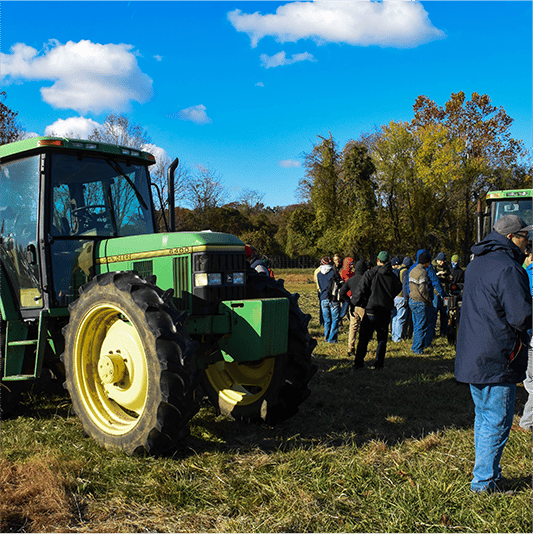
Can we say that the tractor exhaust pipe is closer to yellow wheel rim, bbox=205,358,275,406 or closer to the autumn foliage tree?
yellow wheel rim, bbox=205,358,275,406

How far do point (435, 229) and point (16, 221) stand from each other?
38.6 meters

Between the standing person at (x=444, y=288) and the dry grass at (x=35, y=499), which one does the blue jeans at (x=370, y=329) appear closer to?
the standing person at (x=444, y=288)

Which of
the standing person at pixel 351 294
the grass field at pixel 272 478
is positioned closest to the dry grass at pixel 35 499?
the grass field at pixel 272 478

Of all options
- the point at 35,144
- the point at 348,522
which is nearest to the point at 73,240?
the point at 35,144

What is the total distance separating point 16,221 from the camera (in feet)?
19.0

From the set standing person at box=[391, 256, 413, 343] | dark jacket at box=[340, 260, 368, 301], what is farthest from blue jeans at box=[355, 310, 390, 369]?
standing person at box=[391, 256, 413, 343]

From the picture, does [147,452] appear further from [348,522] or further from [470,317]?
[470,317]

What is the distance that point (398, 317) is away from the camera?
11.1m

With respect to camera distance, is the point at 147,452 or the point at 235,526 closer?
the point at 235,526

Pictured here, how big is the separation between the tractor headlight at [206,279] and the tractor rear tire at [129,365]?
50 cm

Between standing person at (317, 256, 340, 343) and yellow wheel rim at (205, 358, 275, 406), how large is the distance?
503 centimetres

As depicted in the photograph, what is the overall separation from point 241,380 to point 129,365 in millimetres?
1385

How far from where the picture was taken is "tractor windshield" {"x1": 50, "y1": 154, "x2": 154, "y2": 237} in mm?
5504

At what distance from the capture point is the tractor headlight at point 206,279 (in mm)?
4711
